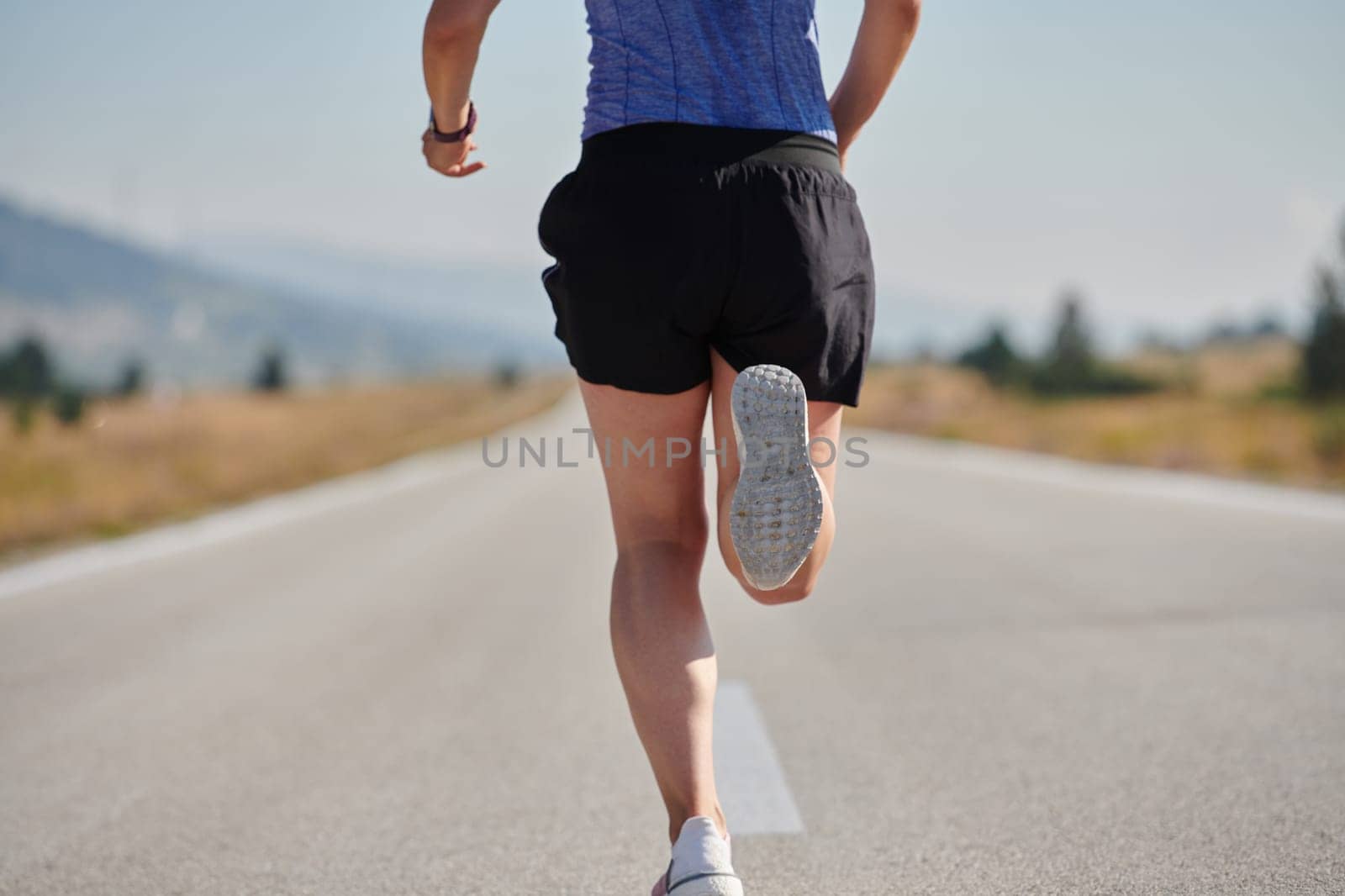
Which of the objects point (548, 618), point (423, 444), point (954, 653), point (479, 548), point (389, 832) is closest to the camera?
point (389, 832)

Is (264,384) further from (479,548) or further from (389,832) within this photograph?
(389,832)

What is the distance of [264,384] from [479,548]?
6701 cm

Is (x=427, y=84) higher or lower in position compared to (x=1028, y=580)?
higher

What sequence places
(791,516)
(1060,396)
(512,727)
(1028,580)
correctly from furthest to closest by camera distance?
(1060,396) → (1028,580) → (512,727) → (791,516)

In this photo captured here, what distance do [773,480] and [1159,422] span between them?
25.4 meters

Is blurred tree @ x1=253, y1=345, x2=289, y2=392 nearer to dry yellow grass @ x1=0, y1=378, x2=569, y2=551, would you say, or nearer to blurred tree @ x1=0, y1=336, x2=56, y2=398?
blurred tree @ x1=0, y1=336, x2=56, y2=398

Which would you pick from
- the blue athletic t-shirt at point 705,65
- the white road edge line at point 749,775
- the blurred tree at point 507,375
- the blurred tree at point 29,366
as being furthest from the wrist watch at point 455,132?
the blurred tree at point 507,375

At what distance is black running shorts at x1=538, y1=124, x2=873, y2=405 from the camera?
177 cm

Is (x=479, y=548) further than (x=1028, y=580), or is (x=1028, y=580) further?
(x=479, y=548)

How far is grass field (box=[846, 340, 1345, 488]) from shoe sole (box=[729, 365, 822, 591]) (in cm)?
1101

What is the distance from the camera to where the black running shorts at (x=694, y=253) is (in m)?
1.77

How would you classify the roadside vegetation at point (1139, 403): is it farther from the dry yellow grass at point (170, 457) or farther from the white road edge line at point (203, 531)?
the dry yellow grass at point (170, 457)

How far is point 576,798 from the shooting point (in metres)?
2.74

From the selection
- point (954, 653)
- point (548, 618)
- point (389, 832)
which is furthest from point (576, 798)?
point (548, 618)
